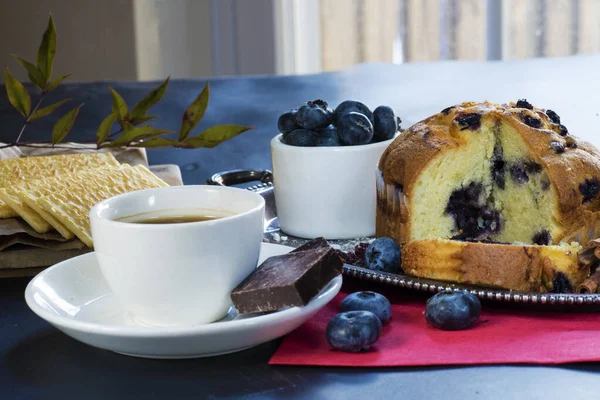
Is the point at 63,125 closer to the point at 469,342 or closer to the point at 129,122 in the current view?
the point at 129,122

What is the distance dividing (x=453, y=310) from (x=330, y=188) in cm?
59

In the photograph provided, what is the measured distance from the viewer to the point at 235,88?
3.54m

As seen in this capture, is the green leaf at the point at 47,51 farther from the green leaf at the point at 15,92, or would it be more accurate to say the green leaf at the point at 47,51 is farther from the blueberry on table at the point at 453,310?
the blueberry on table at the point at 453,310

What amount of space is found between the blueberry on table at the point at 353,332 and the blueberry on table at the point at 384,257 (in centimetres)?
27

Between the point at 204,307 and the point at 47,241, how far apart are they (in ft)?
1.78

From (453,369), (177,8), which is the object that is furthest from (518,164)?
(177,8)

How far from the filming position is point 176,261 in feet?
3.90

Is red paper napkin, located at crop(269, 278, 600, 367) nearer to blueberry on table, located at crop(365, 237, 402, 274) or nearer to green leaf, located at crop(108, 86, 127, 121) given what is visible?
blueberry on table, located at crop(365, 237, 402, 274)

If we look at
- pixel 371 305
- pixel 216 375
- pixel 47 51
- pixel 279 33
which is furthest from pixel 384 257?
pixel 279 33

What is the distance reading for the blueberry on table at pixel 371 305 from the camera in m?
1.27

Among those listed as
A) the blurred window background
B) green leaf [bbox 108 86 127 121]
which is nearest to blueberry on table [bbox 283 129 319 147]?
green leaf [bbox 108 86 127 121]

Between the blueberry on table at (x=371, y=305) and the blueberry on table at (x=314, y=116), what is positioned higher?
the blueberry on table at (x=314, y=116)

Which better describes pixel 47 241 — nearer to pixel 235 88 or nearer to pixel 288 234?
pixel 288 234

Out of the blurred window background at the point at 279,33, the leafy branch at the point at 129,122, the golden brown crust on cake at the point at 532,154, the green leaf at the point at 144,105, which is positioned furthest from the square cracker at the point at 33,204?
the blurred window background at the point at 279,33
